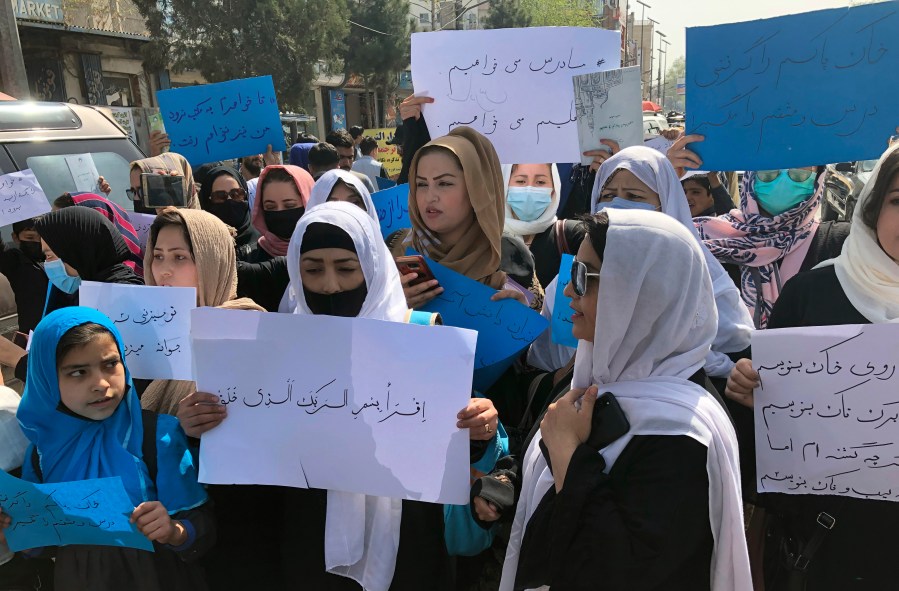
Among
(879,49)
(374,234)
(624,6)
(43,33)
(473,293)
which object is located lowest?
(473,293)

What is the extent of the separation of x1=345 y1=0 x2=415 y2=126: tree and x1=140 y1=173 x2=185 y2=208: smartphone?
27193mm

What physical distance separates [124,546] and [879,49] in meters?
2.96

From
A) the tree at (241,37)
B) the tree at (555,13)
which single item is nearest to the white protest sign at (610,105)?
the tree at (241,37)

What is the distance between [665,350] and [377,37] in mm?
30189

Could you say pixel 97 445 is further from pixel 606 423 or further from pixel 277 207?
pixel 277 207

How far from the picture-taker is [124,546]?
1.72 meters

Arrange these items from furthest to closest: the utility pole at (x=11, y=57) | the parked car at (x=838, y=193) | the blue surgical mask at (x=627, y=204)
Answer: the utility pole at (x=11, y=57) → the parked car at (x=838, y=193) → the blue surgical mask at (x=627, y=204)

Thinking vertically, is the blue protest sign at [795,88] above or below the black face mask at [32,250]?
above

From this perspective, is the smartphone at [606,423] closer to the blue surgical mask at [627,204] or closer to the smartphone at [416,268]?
the smartphone at [416,268]

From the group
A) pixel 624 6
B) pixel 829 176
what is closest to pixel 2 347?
pixel 829 176

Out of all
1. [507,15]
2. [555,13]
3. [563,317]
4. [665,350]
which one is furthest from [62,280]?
[555,13]

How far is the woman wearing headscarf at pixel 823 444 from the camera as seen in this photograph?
1619 millimetres

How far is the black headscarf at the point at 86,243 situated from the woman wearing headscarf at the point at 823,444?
2.42 m

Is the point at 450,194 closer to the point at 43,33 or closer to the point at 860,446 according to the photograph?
the point at 860,446
